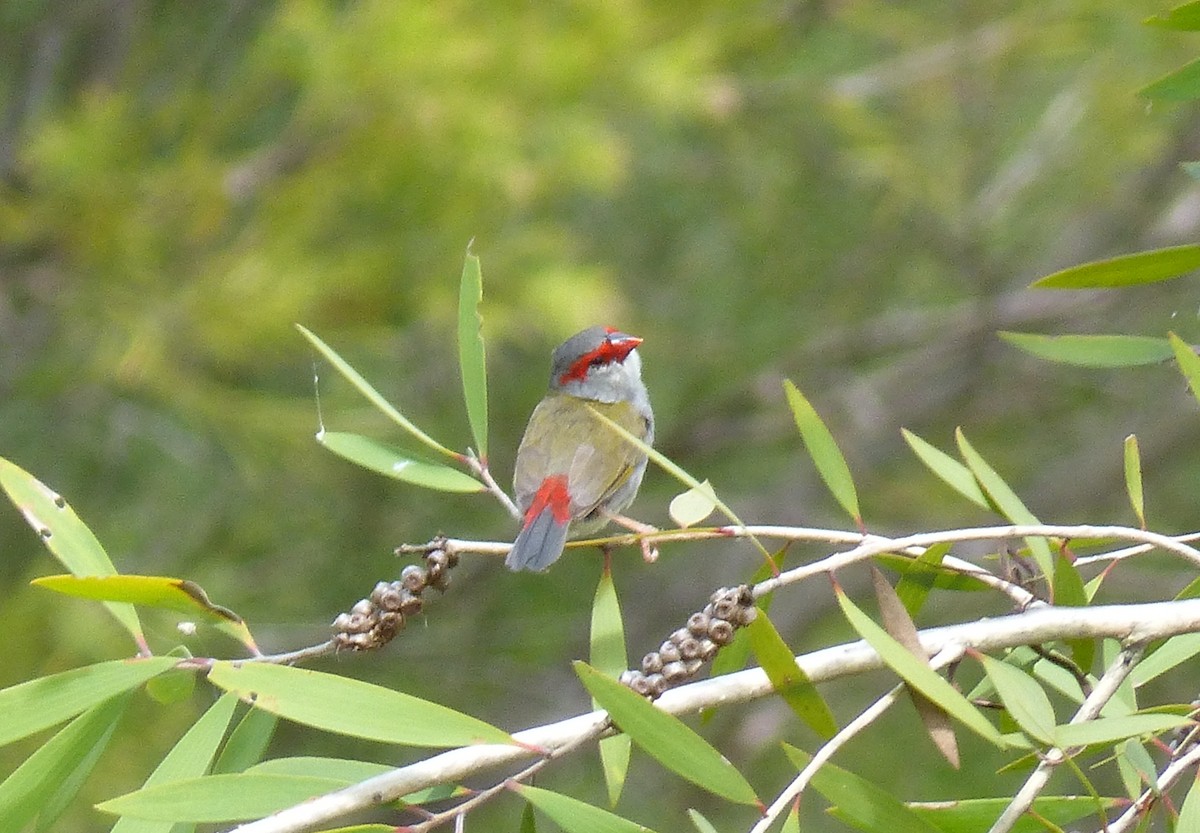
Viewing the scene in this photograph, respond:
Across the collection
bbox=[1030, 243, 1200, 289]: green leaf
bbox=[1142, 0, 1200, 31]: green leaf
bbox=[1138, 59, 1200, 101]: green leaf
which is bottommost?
bbox=[1030, 243, 1200, 289]: green leaf

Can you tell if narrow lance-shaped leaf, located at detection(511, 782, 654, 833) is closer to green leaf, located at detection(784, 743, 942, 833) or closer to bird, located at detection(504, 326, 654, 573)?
green leaf, located at detection(784, 743, 942, 833)

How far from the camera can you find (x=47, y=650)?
3.87m

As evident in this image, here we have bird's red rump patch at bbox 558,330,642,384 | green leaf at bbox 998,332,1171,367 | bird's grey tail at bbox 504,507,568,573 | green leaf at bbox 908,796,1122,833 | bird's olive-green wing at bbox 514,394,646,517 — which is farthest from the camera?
bird's red rump patch at bbox 558,330,642,384

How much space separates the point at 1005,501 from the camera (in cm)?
154

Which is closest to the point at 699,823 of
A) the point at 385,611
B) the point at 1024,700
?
the point at 1024,700

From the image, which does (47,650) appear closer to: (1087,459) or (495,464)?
(495,464)

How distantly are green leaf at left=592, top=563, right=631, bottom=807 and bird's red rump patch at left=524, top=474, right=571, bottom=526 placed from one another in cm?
89

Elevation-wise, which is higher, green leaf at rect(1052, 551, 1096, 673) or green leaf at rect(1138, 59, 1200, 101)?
green leaf at rect(1138, 59, 1200, 101)

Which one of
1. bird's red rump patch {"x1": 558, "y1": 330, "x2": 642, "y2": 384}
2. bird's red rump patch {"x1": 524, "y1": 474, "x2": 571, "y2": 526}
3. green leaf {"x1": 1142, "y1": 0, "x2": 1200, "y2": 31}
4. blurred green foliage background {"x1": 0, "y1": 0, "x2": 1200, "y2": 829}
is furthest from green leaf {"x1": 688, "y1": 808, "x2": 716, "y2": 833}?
bird's red rump patch {"x1": 558, "y1": 330, "x2": 642, "y2": 384}

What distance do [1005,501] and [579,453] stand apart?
4.25ft

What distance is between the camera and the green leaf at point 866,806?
1315 millimetres

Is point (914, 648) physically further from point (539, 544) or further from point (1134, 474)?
point (539, 544)

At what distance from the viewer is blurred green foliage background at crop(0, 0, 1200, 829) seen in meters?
4.08

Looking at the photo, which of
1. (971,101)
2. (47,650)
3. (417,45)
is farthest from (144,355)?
(971,101)
